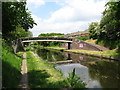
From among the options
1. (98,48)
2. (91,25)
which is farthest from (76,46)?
(98,48)

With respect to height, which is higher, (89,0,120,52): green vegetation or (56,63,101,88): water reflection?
(89,0,120,52): green vegetation

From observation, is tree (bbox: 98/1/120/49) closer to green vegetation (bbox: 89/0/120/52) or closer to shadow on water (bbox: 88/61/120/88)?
green vegetation (bbox: 89/0/120/52)

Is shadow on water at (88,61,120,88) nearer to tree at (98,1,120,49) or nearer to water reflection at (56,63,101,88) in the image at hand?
water reflection at (56,63,101,88)

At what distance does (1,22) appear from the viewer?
16.0 metres

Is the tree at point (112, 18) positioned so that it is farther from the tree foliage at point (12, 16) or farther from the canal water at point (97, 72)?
the tree foliage at point (12, 16)

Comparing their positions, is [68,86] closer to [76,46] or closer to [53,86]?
[53,86]

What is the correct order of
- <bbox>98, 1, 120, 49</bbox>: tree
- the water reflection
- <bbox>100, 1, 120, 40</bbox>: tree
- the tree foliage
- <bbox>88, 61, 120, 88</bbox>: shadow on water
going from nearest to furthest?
the water reflection → <bbox>88, 61, 120, 88</bbox>: shadow on water → the tree foliage → <bbox>100, 1, 120, 40</bbox>: tree → <bbox>98, 1, 120, 49</bbox>: tree

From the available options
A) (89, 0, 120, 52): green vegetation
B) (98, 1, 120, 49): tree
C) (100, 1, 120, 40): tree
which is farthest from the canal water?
(89, 0, 120, 52): green vegetation

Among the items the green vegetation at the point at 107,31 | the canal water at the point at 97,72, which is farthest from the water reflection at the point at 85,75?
the green vegetation at the point at 107,31

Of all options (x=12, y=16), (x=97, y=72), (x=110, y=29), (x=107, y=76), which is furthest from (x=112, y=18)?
(x=12, y=16)

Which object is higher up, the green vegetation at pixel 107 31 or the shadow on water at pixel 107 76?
the green vegetation at pixel 107 31

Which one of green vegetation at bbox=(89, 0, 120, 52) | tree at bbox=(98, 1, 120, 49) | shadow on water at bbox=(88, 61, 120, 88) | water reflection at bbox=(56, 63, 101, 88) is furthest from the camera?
green vegetation at bbox=(89, 0, 120, 52)

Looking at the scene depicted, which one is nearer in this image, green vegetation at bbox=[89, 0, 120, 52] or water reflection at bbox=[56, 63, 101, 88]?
water reflection at bbox=[56, 63, 101, 88]

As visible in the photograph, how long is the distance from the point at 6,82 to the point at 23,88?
1101 millimetres
